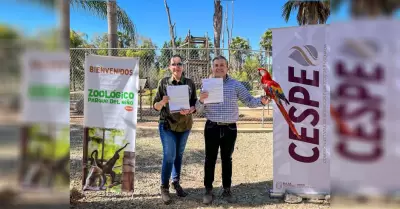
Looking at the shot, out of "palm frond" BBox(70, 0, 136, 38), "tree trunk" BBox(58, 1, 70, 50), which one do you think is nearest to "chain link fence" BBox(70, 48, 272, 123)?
"palm frond" BBox(70, 0, 136, 38)

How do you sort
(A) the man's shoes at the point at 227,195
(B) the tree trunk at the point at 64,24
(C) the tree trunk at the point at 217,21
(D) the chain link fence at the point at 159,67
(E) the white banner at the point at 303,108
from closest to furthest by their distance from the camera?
(B) the tree trunk at the point at 64,24 < (E) the white banner at the point at 303,108 < (A) the man's shoes at the point at 227,195 < (D) the chain link fence at the point at 159,67 < (C) the tree trunk at the point at 217,21

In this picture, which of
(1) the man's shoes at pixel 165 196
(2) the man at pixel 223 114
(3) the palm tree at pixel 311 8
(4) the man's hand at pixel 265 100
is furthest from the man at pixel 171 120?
(3) the palm tree at pixel 311 8

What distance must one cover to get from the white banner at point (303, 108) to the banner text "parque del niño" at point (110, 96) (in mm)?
1657

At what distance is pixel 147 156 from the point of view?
5949 millimetres

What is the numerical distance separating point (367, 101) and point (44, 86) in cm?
97

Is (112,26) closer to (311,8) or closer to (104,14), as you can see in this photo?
(104,14)

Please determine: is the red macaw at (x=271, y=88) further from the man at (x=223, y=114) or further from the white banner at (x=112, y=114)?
the white banner at (x=112, y=114)

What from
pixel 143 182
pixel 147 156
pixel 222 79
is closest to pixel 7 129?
pixel 222 79

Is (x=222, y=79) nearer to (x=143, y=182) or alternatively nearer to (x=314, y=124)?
(x=314, y=124)

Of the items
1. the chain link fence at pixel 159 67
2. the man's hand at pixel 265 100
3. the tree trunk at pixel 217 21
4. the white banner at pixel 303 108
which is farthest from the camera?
the tree trunk at pixel 217 21

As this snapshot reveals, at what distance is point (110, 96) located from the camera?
3416mm

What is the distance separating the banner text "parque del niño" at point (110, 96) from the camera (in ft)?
11.2

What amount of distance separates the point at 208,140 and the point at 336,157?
2589mm

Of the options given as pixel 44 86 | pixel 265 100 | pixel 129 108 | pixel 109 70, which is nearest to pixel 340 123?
pixel 44 86
